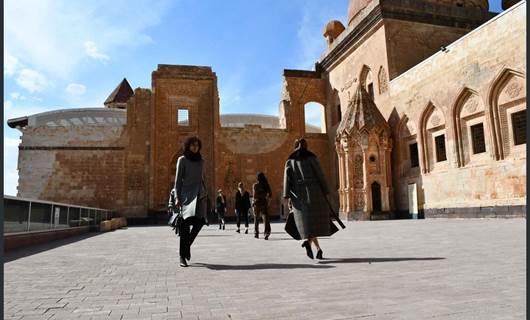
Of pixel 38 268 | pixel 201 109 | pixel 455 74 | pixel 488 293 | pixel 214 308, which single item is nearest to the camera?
pixel 214 308

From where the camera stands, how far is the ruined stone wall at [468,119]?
14.8 m

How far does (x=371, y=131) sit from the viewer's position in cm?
2117

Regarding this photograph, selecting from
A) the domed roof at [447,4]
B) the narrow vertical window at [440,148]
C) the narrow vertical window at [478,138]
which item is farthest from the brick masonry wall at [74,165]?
the narrow vertical window at [478,138]

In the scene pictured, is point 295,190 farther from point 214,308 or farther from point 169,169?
point 169,169

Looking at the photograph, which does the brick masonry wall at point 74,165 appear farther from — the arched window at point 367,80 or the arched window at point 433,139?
the arched window at point 433,139

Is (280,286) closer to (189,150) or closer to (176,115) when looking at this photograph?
(189,150)

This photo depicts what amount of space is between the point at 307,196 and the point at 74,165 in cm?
2284

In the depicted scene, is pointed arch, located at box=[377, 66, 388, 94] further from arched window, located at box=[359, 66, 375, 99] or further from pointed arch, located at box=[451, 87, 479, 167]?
pointed arch, located at box=[451, 87, 479, 167]

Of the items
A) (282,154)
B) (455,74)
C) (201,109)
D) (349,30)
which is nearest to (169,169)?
(201,109)

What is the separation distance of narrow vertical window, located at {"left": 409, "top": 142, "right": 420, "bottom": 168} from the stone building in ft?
0.19

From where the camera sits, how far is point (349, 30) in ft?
83.1

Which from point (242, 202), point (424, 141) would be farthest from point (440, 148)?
point (242, 202)

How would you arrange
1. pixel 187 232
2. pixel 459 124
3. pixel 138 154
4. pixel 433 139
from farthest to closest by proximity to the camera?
pixel 138 154 → pixel 433 139 → pixel 459 124 → pixel 187 232

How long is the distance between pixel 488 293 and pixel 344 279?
1264 mm
